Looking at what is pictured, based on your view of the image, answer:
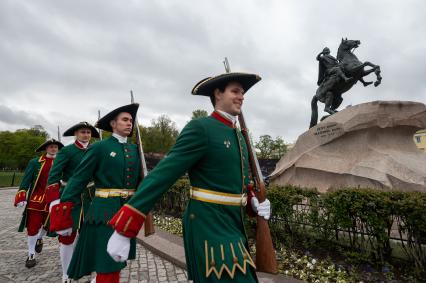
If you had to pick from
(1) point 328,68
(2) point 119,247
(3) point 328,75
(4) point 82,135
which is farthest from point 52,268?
(1) point 328,68

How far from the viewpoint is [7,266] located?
222 inches

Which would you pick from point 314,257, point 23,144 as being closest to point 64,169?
point 314,257

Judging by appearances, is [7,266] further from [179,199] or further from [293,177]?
[293,177]

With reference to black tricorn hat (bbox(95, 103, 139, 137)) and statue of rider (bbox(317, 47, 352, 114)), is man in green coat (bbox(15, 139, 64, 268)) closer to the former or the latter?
black tricorn hat (bbox(95, 103, 139, 137))

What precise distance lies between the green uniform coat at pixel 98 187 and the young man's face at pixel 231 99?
187 cm

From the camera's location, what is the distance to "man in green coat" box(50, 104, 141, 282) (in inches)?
133

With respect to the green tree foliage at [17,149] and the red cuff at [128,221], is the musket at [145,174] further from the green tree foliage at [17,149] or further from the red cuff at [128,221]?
the green tree foliage at [17,149]

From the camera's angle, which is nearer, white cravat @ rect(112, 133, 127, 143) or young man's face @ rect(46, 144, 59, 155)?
white cravat @ rect(112, 133, 127, 143)

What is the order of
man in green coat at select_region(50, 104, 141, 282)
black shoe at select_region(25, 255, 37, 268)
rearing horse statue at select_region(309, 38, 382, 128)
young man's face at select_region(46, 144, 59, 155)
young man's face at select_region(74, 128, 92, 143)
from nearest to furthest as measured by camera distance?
1. man in green coat at select_region(50, 104, 141, 282)
2. young man's face at select_region(74, 128, 92, 143)
3. black shoe at select_region(25, 255, 37, 268)
4. young man's face at select_region(46, 144, 59, 155)
5. rearing horse statue at select_region(309, 38, 382, 128)

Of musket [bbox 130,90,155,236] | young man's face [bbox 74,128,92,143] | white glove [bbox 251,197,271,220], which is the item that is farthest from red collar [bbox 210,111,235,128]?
young man's face [bbox 74,128,92,143]

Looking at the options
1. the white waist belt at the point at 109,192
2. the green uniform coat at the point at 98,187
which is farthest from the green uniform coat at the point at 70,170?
the white waist belt at the point at 109,192

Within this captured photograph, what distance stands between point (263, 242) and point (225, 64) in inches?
68.4

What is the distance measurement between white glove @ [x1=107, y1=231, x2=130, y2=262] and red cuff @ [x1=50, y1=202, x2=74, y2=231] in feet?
7.53

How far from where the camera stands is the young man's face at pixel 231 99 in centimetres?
246
